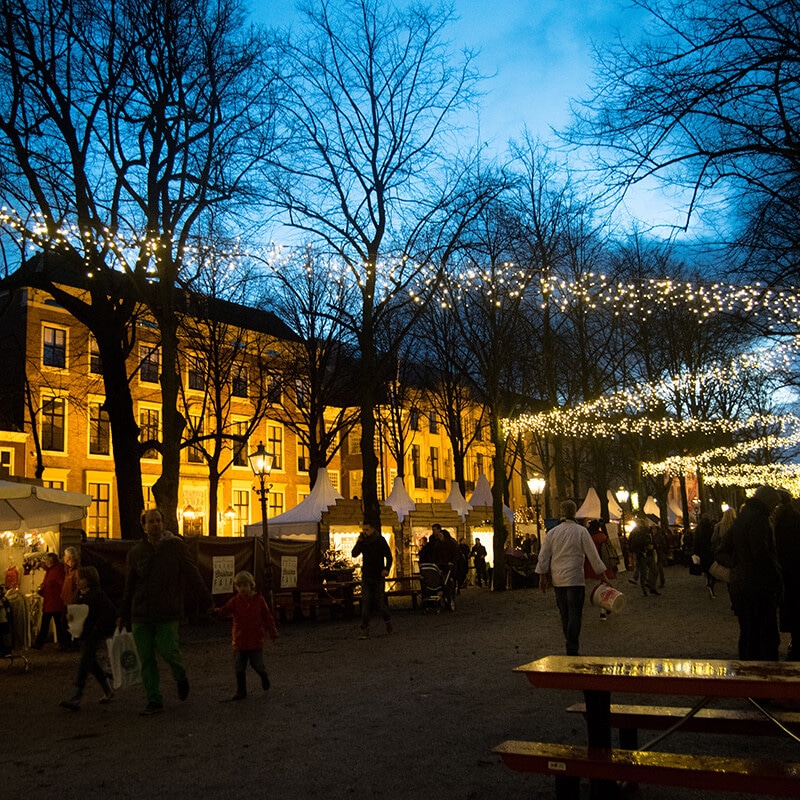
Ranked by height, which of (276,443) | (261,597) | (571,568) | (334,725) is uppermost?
(276,443)

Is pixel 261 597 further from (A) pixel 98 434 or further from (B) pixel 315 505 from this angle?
(A) pixel 98 434

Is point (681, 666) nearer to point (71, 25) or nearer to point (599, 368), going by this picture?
point (71, 25)

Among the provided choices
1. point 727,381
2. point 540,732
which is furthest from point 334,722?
point 727,381

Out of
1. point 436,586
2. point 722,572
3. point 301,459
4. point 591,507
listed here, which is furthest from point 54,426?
point 722,572

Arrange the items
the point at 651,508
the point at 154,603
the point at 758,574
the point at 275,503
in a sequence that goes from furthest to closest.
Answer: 1. the point at 275,503
2. the point at 651,508
3. the point at 154,603
4. the point at 758,574

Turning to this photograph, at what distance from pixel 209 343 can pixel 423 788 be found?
28.7m

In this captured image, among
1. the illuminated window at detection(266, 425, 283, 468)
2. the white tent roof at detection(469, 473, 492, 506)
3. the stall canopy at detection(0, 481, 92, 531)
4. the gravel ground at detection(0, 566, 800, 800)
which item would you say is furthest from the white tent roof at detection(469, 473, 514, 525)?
the illuminated window at detection(266, 425, 283, 468)

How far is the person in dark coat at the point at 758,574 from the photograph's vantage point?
757 centimetres

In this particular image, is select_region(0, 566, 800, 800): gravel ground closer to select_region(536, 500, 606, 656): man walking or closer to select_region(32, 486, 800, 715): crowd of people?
select_region(32, 486, 800, 715): crowd of people

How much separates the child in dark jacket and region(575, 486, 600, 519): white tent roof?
27445mm

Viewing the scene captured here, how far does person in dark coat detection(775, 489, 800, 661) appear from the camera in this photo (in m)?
8.25

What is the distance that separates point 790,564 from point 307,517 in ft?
57.2

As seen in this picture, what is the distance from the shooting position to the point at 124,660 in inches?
342

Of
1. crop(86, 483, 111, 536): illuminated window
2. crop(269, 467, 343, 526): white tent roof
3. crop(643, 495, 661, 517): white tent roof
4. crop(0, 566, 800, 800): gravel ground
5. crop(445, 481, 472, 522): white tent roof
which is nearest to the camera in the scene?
crop(0, 566, 800, 800): gravel ground
